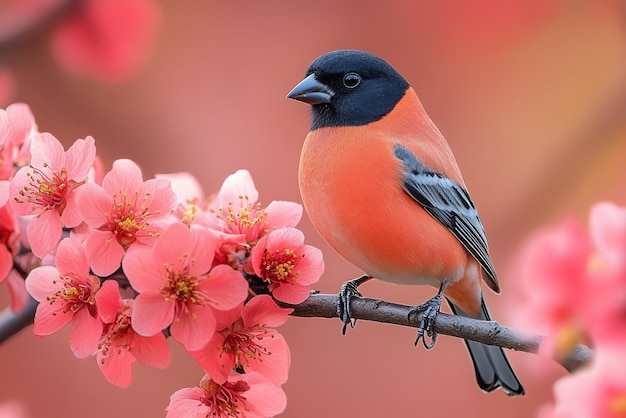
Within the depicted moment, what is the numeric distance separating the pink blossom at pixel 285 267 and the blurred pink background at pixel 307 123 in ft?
4.63

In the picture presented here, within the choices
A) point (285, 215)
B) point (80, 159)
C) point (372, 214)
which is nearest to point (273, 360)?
point (285, 215)

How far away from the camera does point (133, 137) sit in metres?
3.17

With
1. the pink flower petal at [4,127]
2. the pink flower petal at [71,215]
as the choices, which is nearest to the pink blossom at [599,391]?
the pink flower petal at [71,215]

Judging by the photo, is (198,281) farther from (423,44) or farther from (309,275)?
(423,44)

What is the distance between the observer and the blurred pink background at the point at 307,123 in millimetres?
2818

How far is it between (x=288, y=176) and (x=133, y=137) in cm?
62

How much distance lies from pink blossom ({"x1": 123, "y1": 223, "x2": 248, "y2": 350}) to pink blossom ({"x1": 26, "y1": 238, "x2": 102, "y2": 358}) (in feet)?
0.33

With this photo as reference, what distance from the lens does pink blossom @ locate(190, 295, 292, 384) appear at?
137cm

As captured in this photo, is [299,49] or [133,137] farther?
[299,49]

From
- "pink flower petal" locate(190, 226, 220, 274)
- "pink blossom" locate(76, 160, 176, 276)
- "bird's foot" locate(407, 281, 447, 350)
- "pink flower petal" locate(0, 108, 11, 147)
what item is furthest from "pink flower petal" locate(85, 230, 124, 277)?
"bird's foot" locate(407, 281, 447, 350)

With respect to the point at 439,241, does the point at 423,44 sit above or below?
above

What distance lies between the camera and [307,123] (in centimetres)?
345

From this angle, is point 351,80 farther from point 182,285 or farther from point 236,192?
point 182,285

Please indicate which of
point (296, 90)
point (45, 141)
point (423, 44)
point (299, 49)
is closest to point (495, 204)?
point (423, 44)
